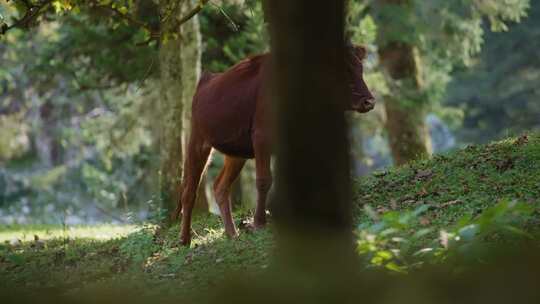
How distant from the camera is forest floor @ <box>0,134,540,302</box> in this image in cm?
862

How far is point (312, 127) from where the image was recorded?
19.4ft

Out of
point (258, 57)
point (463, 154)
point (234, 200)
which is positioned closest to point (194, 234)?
point (258, 57)

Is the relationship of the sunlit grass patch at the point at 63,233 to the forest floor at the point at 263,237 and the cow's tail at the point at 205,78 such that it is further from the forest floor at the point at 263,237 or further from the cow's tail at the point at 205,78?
the cow's tail at the point at 205,78

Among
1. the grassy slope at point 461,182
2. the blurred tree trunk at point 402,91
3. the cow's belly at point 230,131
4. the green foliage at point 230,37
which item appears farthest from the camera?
the blurred tree trunk at point 402,91

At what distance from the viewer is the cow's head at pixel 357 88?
36.7ft

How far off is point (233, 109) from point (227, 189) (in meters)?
1.17

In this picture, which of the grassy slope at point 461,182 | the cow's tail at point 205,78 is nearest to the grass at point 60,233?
the cow's tail at point 205,78

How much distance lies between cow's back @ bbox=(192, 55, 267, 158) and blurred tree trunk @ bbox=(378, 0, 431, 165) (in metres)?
11.0

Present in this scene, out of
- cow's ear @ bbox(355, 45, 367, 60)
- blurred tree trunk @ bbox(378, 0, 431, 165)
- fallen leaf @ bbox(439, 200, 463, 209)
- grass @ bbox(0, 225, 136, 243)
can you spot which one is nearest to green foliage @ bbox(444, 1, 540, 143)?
blurred tree trunk @ bbox(378, 0, 431, 165)

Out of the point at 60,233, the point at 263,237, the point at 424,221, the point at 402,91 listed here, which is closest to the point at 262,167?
the point at 263,237

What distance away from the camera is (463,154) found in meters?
12.8

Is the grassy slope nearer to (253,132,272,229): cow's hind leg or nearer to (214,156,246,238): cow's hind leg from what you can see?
(253,132,272,229): cow's hind leg

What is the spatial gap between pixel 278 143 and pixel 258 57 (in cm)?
593

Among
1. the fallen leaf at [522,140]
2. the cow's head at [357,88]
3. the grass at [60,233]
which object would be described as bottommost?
the grass at [60,233]
